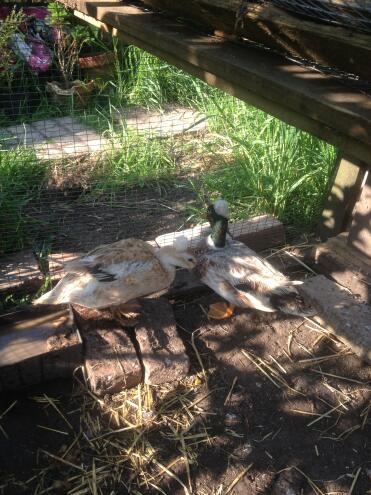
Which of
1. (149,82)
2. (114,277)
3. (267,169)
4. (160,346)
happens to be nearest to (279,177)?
(267,169)

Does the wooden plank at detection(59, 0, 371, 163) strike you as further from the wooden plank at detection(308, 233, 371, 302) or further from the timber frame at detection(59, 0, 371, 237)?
the wooden plank at detection(308, 233, 371, 302)

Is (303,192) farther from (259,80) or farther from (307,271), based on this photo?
(259,80)

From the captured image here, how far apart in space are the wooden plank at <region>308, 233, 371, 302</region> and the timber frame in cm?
207

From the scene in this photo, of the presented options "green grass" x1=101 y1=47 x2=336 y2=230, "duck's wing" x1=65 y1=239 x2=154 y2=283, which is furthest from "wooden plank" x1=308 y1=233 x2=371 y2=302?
"duck's wing" x1=65 y1=239 x2=154 y2=283

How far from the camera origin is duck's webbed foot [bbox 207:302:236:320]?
3.55 meters

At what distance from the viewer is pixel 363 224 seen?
379 centimetres

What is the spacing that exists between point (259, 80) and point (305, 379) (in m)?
2.20

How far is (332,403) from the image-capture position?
9.82 feet

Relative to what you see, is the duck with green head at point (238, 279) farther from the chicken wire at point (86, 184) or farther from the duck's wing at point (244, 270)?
the chicken wire at point (86, 184)

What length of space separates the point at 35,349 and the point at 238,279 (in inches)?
61.2

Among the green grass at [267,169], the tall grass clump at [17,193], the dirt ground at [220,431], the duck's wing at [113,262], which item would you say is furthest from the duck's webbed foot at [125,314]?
the green grass at [267,169]

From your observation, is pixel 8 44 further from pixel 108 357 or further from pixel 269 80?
pixel 269 80

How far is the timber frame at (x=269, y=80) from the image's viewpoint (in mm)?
1491

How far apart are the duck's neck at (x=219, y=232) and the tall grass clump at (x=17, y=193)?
5.49ft
